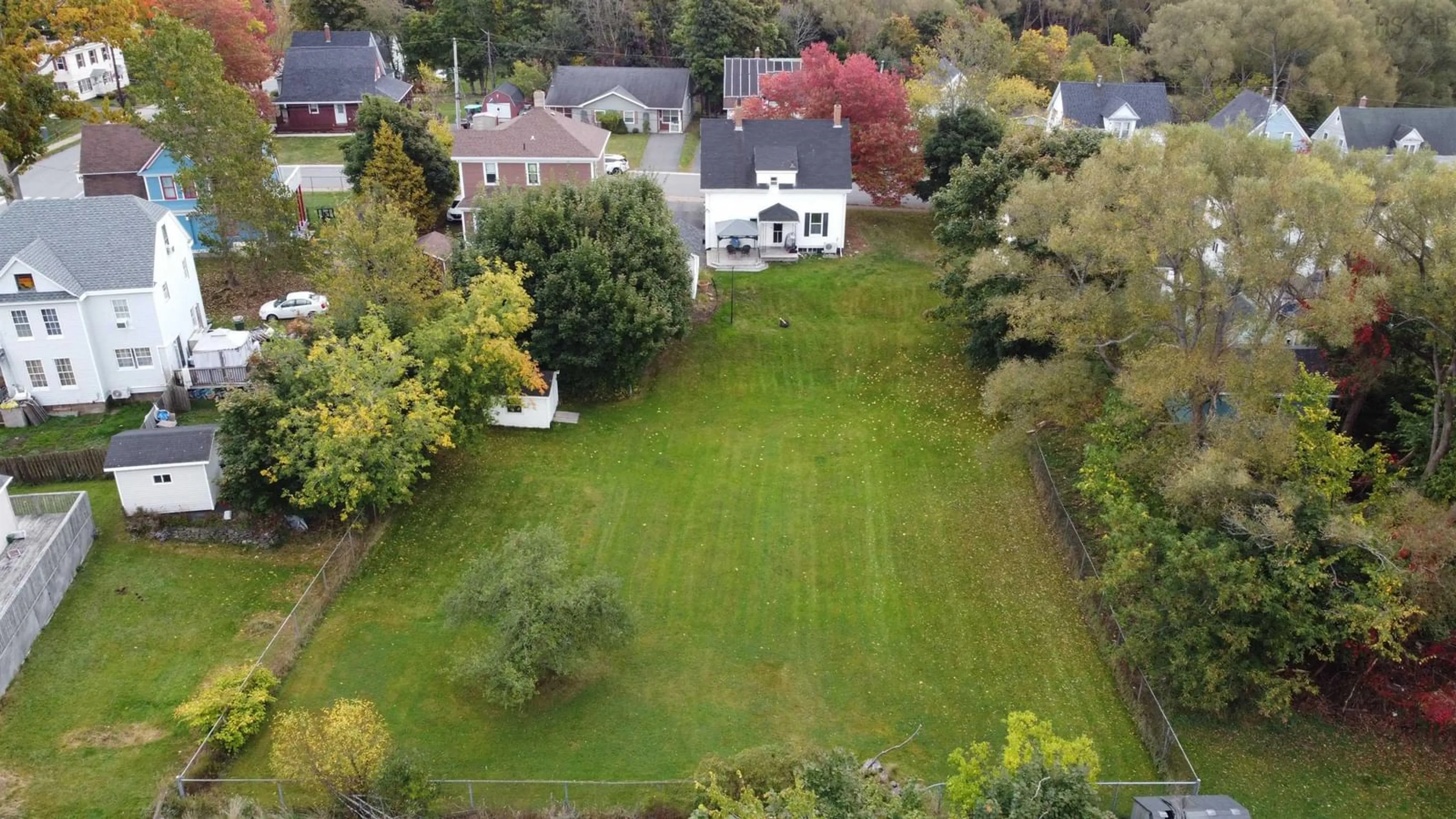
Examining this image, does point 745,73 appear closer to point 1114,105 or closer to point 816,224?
point 1114,105

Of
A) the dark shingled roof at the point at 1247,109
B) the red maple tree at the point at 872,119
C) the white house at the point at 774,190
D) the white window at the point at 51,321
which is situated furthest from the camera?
the dark shingled roof at the point at 1247,109

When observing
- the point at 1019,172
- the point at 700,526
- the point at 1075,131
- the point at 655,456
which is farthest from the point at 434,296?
the point at 1075,131

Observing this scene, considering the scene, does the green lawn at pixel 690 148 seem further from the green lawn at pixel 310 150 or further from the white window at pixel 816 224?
the green lawn at pixel 310 150

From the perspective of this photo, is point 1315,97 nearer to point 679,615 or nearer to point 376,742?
point 679,615

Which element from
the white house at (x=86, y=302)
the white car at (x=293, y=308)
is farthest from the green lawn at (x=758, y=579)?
the white car at (x=293, y=308)

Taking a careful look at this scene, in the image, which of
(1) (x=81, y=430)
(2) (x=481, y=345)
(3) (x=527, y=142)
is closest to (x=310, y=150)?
(3) (x=527, y=142)
